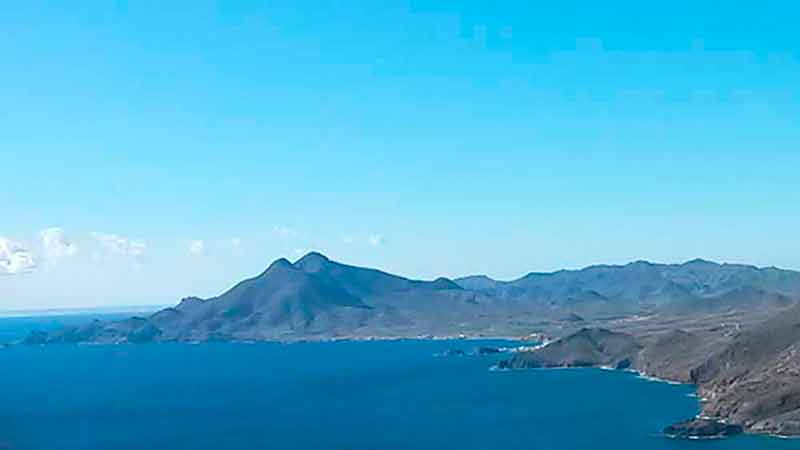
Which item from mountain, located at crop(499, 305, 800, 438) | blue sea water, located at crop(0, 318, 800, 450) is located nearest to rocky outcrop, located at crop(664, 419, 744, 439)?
mountain, located at crop(499, 305, 800, 438)

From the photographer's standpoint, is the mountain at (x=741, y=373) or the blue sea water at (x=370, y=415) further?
the blue sea water at (x=370, y=415)

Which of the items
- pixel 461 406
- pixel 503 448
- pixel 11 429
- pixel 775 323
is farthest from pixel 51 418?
pixel 775 323

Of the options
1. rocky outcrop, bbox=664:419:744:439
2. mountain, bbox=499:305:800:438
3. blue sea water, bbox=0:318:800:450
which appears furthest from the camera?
blue sea water, bbox=0:318:800:450

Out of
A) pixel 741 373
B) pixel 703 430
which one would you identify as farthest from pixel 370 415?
pixel 741 373

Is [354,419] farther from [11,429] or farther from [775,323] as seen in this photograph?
[775,323]

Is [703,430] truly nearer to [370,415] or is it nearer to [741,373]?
[741,373]

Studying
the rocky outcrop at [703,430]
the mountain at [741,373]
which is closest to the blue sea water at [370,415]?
the rocky outcrop at [703,430]

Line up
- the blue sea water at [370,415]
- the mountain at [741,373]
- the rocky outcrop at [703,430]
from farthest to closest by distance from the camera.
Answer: the blue sea water at [370,415] < the mountain at [741,373] < the rocky outcrop at [703,430]

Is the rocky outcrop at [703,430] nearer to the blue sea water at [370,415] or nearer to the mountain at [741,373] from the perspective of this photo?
the mountain at [741,373]

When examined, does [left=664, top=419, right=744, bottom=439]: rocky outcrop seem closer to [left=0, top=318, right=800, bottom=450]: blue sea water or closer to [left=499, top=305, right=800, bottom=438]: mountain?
[left=499, top=305, right=800, bottom=438]: mountain

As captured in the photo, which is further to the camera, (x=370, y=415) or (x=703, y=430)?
(x=370, y=415)

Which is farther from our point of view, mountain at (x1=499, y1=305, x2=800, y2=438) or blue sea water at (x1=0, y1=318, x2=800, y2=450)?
blue sea water at (x1=0, y1=318, x2=800, y2=450)
